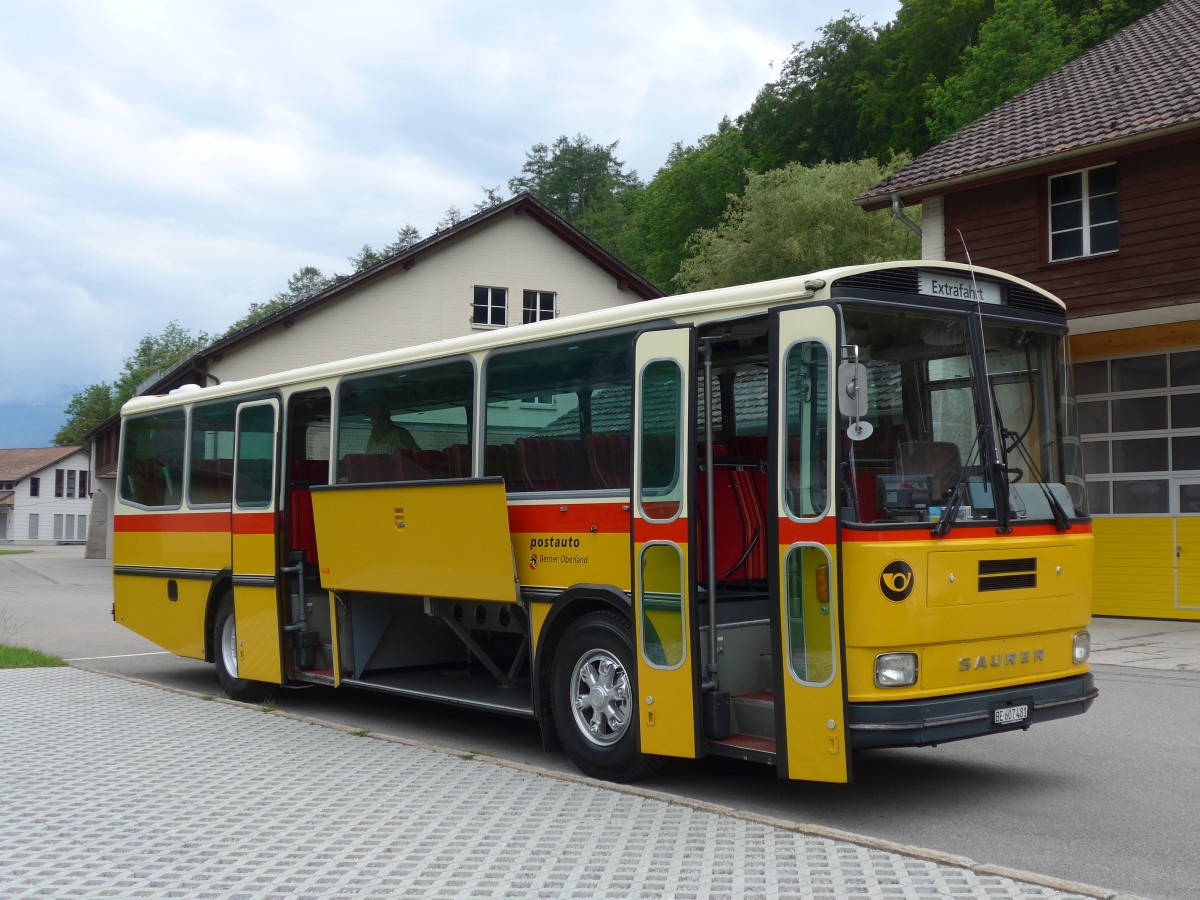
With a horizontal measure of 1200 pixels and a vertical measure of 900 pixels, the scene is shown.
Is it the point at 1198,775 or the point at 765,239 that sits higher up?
the point at 765,239

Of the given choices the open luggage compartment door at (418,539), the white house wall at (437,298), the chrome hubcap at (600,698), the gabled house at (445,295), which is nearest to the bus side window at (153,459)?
the open luggage compartment door at (418,539)

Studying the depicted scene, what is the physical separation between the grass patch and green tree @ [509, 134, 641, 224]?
69.9 metres

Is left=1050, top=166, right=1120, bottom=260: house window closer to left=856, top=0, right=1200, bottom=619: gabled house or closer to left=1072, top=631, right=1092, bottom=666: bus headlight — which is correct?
left=856, top=0, right=1200, bottom=619: gabled house

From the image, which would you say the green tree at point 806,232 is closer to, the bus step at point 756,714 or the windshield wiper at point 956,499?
the windshield wiper at point 956,499

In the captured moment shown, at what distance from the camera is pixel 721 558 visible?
7.53 m

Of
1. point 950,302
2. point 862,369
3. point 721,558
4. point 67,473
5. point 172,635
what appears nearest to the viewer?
point 862,369

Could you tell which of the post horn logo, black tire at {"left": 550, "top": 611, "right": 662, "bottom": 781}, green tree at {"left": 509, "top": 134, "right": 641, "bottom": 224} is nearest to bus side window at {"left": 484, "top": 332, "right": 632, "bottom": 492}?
black tire at {"left": 550, "top": 611, "right": 662, "bottom": 781}

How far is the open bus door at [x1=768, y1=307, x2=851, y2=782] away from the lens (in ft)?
20.7

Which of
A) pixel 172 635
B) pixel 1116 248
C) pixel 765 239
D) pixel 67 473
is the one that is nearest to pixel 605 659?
pixel 172 635

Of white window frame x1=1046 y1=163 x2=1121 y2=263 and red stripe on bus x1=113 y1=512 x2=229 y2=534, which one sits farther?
white window frame x1=1046 y1=163 x2=1121 y2=263

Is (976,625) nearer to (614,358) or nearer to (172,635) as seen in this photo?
(614,358)

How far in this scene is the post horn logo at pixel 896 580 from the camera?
6.25m

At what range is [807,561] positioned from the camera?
6.42m

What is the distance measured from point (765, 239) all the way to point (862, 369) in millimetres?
38987
